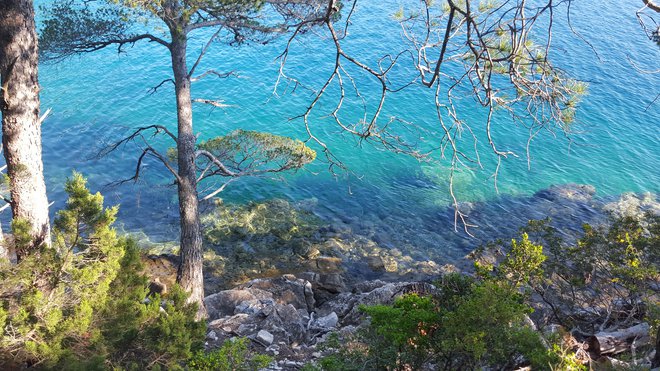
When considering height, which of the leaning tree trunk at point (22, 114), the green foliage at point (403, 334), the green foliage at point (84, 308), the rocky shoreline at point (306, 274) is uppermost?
the leaning tree trunk at point (22, 114)

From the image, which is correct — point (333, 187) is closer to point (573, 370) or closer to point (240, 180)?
Answer: point (240, 180)

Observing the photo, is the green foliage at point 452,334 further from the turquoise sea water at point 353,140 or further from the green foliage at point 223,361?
the turquoise sea water at point 353,140

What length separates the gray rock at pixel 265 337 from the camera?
31.3 ft

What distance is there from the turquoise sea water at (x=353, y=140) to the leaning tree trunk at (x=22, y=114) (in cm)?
958

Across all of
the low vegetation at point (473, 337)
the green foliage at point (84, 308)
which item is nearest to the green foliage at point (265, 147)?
the low vegetation at point (473, 337)

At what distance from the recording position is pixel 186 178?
10453mm

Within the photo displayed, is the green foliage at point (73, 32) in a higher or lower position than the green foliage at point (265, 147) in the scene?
higher

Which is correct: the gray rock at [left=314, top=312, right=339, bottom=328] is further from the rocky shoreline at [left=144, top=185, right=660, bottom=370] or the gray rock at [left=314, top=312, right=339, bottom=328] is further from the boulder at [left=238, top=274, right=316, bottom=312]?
the boulder at [left=238, top=274, right=316, bottom=312]

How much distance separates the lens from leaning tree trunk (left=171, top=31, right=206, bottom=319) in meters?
10.3

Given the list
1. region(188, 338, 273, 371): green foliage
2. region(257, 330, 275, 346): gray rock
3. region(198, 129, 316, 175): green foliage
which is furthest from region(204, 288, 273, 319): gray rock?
region(188, 338, 273, 371): green foliage

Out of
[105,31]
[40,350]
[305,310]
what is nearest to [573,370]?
[40,350]

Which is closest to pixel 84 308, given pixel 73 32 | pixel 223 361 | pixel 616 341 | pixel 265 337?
pixel 223 361

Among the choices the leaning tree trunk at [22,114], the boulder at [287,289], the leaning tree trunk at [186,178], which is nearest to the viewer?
the leaning tree trunk at [22,114]

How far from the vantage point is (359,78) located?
84.7 ft
